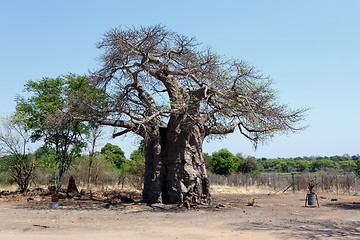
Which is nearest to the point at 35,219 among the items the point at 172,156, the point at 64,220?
the point at 64,220

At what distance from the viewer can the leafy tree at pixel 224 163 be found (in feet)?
101

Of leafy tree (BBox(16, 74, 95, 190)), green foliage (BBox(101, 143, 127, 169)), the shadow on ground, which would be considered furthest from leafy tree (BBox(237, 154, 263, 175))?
the shadow on ground

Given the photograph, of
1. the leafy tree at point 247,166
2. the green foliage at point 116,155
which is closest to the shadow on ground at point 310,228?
the leafy tree at point 247,166

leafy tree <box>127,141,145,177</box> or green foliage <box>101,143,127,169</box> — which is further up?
green foliage <box>101,143,127,169</box>

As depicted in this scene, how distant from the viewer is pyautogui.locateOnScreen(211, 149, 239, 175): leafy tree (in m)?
30.8

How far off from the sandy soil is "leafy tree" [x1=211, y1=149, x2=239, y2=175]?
761 inches

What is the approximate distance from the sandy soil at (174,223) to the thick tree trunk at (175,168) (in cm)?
68

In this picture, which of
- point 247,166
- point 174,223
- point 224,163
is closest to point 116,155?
point 224,163

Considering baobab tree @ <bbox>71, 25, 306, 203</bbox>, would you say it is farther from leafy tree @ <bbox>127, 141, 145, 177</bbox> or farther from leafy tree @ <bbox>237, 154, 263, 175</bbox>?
leafy tree @ <bbox>237, 154, 263, 175</bbox>

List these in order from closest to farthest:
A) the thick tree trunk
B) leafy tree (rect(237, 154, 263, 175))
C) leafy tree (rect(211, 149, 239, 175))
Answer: the thick tree trunk → leafy tree (rect(211, 149, 239, 175)) → leafy tree (rect(237, 154, 263, 175))

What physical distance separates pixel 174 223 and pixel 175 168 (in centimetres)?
377

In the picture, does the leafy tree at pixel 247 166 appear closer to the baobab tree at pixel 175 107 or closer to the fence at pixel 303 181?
the fence at pixel 303 181

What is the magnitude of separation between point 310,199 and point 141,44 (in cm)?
830

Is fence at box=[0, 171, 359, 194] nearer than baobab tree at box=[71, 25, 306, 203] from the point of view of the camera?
No
